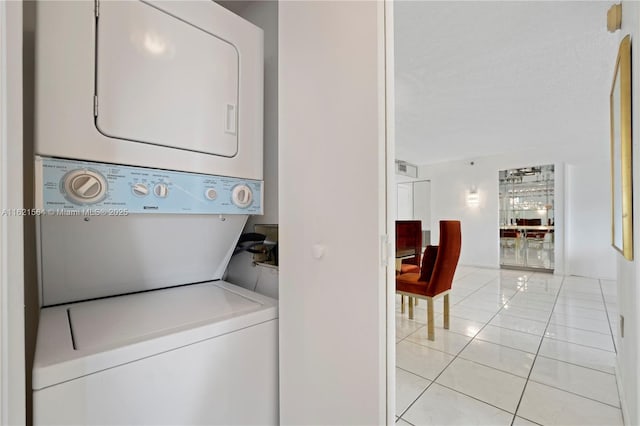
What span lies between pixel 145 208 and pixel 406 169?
642 cm

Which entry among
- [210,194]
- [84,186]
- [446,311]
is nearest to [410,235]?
[446,311]

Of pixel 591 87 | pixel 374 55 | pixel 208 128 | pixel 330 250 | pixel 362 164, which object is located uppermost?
pixel 591 87

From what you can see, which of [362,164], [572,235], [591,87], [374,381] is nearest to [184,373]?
[374,381]

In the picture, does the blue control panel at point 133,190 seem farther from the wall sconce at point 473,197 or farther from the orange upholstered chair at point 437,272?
the wall sconce at point 473,197

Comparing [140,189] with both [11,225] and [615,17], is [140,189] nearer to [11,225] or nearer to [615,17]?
[11,225]

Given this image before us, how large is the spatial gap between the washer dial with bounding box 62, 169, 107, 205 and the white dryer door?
13 centimetres

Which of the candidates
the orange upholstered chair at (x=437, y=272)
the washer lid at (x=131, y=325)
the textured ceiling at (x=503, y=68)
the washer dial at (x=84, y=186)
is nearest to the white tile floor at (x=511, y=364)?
the orange upholstered chair at (x=437, y=272)

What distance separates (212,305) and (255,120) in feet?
2.46

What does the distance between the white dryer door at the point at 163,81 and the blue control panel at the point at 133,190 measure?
0.36 feet

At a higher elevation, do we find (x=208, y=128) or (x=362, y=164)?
(x=208, y=128)

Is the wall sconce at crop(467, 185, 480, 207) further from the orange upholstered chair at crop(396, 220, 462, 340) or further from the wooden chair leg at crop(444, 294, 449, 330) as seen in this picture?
the wooden chair leg at crop(444, 294, 449, 330)

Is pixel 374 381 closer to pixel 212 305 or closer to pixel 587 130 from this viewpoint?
pixel 212 305

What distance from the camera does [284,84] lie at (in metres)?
1.01

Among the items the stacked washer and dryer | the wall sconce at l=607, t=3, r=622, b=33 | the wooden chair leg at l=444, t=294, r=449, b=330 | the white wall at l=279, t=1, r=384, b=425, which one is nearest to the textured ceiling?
the wall sconce at l=607, t=3, r=622, b=33
